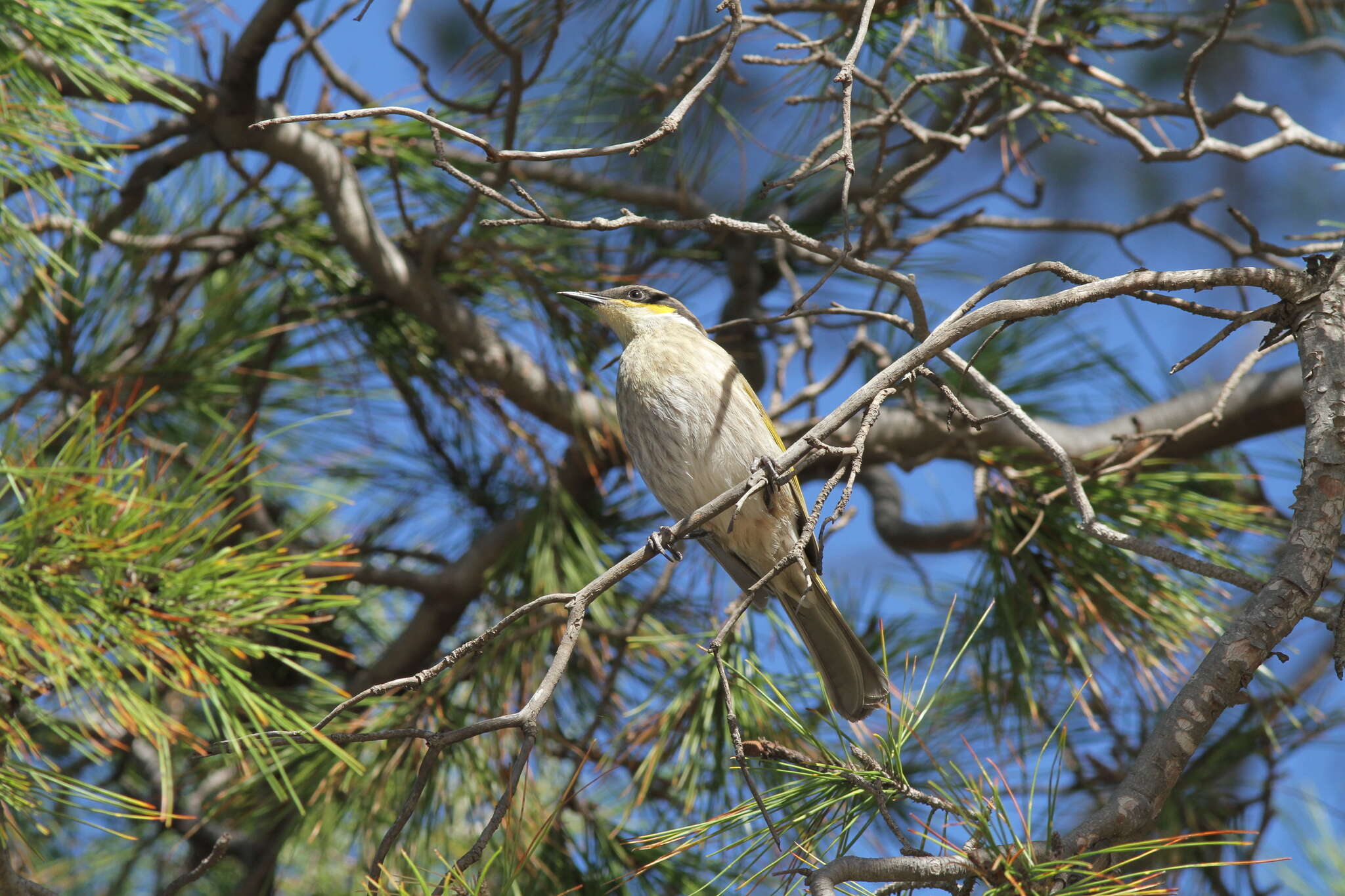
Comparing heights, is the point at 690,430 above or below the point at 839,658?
above

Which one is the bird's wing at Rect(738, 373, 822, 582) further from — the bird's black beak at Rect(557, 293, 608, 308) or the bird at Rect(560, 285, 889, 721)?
the bird's black beak at Rect(557, 293, 608, 308)

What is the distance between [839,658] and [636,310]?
51.1 inches

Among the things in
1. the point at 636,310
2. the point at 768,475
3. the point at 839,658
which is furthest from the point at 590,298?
the point at 768,475

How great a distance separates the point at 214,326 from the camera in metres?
3.61

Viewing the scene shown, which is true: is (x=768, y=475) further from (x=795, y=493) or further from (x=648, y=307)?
(x=648, y=307)

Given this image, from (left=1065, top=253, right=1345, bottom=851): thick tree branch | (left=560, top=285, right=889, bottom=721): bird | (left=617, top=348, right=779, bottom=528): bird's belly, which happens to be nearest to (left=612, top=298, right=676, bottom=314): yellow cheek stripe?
(left=560, top=285, right=889, bottom=721): bird

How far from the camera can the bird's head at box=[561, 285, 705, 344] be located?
3.40 metres

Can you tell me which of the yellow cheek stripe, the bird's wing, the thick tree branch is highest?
the yellow cheek stripe

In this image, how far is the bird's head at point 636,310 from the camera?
3402 millimetres

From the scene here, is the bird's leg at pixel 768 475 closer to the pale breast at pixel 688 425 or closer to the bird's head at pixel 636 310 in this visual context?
the pale breast at pixel 688 425

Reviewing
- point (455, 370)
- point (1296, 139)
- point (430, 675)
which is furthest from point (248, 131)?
point (1296, 139)

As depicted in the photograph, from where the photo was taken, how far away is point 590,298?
132 inches

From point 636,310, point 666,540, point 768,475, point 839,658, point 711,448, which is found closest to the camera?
point 768,475

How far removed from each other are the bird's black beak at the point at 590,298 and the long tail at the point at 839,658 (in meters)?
1.10
